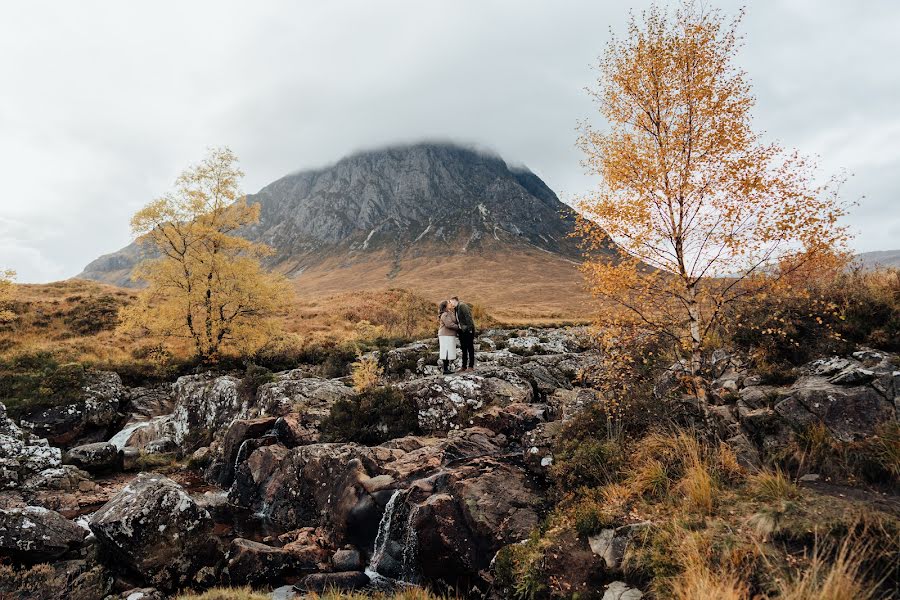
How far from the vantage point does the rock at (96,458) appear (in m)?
16.5

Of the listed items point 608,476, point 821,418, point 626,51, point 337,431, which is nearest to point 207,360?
point 337,431

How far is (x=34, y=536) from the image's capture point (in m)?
9.61

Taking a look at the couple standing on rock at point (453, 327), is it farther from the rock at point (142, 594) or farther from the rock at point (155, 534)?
the rock at point (142, 594)

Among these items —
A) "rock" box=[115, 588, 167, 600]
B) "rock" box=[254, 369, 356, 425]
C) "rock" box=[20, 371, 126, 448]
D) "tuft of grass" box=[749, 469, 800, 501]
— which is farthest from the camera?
"rock" box=[20, 371, 126, 448]

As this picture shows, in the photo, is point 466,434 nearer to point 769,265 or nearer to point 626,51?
point 769,265

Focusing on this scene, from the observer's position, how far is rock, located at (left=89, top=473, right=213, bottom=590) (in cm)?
977

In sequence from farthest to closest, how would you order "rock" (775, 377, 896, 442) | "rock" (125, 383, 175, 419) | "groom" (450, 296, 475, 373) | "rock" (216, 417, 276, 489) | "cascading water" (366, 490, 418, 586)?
1. "rock" (125, 383, 175, 419)
2. "groom" (450, 296, 475, 373)
3. "rock" (216, 417, 276, 489)
4. "cascading water" (366, 490, 418, 586)
5. "rock" (775, 377, 896, 442)

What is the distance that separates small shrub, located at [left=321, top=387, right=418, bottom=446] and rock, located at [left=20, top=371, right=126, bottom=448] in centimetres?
1376

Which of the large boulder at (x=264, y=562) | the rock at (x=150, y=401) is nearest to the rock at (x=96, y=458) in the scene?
the rock at (x=150, y=401)

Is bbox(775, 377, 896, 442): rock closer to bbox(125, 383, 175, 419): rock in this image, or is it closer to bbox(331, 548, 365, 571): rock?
bbox(331, 548, 365, 571): rock

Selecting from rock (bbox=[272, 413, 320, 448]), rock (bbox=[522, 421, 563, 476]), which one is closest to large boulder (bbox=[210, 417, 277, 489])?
rock (bbox=[272, 413, 320, 448])

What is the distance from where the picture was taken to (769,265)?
8.86 m

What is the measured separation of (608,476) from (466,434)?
197 inches

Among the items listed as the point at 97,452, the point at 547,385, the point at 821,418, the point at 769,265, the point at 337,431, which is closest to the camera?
the point at 821,418
